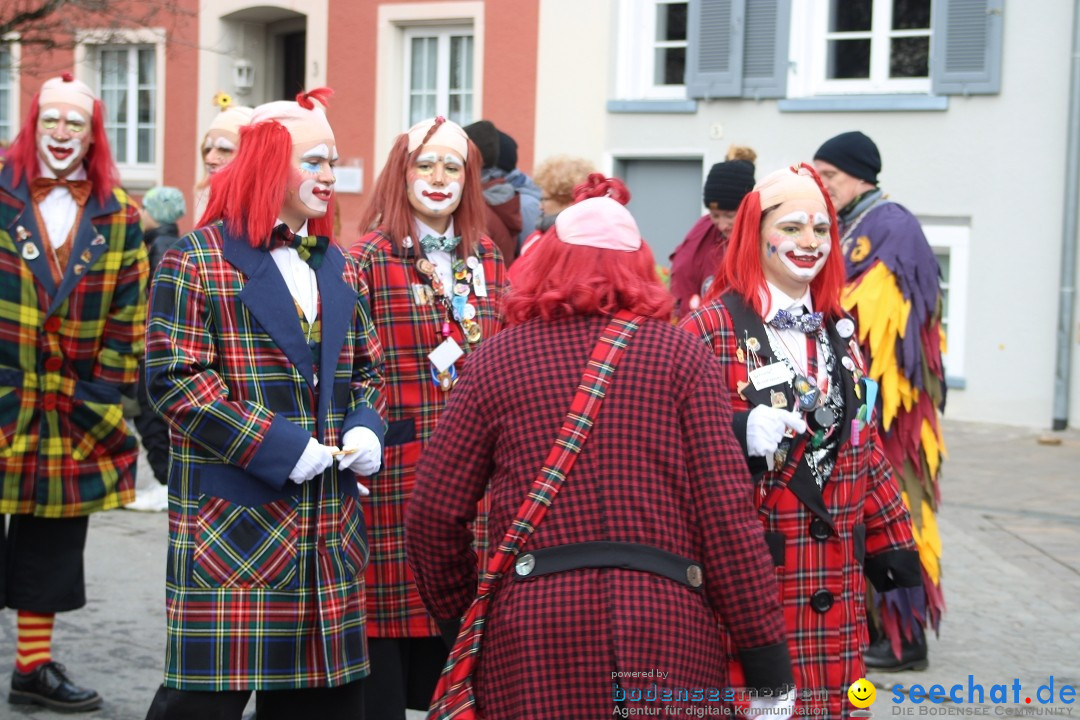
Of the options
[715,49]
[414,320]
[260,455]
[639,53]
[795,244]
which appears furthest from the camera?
[639,53]

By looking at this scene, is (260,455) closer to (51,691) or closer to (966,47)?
(51,691)

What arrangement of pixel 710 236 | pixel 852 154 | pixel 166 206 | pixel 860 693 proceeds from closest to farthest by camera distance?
pixel 860 693, pixel 852 154, pixel 710 236, pixel 166 206

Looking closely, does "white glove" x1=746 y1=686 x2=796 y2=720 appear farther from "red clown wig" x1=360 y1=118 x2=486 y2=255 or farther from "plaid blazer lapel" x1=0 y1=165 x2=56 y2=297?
"plaid blazer lapel" x1=0 y1=165 x2=56 y2=297

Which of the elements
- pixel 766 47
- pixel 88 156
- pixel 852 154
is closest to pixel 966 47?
pixel 766 47

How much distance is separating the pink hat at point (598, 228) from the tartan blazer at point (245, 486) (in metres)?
0.91

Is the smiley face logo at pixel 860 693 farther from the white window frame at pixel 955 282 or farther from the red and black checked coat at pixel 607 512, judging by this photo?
the white window frame at pixel 955 282

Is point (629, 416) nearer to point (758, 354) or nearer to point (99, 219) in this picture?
point (758, 354)

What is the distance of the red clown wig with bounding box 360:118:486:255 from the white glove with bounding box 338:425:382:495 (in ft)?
3.56

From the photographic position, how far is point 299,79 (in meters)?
18.4

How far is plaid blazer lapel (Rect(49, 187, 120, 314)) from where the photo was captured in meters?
5.11

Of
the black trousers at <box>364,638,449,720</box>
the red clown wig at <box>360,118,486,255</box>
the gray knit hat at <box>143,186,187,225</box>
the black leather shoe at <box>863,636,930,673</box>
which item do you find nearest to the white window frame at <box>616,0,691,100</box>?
the gray knit hat at <box>143,186,187,225</box>

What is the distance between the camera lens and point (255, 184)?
388 cm

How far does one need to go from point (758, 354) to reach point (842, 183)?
2.00m

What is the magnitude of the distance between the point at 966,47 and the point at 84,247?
9992 millimetres
